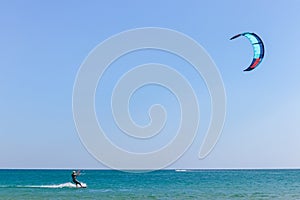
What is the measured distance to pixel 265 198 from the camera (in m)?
25.4

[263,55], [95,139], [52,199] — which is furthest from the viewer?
[52,199]

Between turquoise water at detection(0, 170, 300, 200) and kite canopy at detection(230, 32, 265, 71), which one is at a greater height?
kite canopy at detection(230, 32, 265, 71)

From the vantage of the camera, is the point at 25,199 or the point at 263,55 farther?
the point at 25,199

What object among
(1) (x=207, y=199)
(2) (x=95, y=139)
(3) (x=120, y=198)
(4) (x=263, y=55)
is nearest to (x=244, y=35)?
(4) (x=263, y=55)

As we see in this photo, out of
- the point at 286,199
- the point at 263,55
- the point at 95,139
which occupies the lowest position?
the point at 286,199

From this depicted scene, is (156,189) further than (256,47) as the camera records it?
Yes

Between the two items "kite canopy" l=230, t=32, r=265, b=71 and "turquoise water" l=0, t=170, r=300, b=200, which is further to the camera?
"turquoise water" l=0, t=170, r=300, b=200

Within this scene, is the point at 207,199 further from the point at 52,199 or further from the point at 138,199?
the point at 52,199

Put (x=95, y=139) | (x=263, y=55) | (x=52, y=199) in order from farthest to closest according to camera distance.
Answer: (x=52, y=199) → (x=263, y=55) → (x=95, y=139)

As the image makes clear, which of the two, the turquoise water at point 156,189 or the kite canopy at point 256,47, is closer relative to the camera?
the kite canopy at point 256,47

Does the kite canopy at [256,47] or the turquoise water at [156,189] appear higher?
the kite canopy at [256,47]

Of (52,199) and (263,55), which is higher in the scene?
(263,55)

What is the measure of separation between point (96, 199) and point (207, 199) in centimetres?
605

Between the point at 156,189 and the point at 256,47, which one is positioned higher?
the point at 256,47
